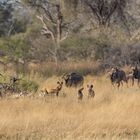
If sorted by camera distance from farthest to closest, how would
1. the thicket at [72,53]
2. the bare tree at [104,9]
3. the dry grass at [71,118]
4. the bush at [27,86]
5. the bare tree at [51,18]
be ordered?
the bare tree at [51,18] < the bare tree at [104,9] < the thicket at [72,53] < the bush at [27,86] < the dry grass at [71,118]

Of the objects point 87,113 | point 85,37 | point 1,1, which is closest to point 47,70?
point 85,37

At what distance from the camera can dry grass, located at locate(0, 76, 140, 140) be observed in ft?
28.5

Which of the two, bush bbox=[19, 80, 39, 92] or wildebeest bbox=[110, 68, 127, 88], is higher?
wildebeest bbox=[110, 68, 127, 88]

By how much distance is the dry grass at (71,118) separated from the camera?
8.67 meters

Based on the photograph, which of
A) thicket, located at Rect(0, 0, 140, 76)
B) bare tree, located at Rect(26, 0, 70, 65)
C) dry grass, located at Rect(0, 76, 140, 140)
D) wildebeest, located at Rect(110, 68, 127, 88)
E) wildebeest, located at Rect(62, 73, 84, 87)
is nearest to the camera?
dry grass, located at Rect(0, 76, 140, 140)

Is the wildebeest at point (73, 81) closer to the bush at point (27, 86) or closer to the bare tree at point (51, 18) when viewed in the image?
the bush at point (27, 86)

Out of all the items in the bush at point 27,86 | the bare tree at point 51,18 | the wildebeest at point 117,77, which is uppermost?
the bare tree at point 51,18

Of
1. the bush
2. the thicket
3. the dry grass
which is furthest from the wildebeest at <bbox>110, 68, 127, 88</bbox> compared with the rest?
the thicket

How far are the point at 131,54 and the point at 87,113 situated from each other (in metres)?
12.0

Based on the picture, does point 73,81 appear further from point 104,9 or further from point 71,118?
point 104,9

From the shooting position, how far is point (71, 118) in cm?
966

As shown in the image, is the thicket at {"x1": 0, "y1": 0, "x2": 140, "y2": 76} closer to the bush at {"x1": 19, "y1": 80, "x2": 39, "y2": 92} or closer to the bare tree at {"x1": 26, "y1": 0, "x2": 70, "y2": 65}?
the bush at {"x1": 19, "y1": 80, "x2": 39, "y2": 92}

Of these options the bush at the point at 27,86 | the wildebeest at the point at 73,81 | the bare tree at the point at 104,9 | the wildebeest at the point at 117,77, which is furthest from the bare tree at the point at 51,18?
the bush at the point at 27,86

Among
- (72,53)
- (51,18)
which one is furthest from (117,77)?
(51,18)
